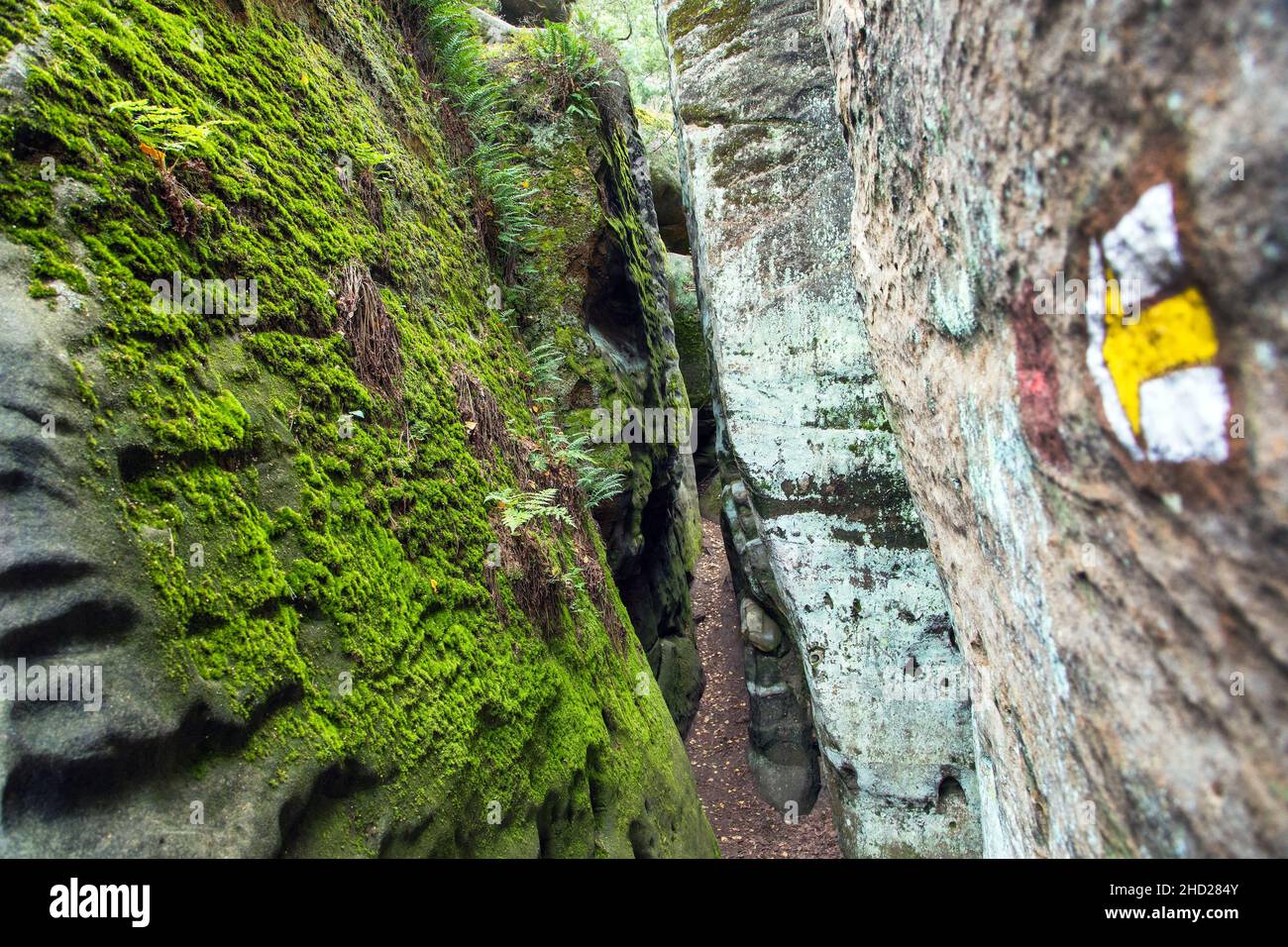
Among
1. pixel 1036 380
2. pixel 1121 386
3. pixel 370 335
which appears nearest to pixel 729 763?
pixel 370 335

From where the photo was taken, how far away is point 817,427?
6648mm

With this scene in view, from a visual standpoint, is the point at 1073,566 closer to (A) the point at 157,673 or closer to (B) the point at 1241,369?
(B) the point at 1241,369

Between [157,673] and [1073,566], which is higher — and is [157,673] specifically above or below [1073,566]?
below

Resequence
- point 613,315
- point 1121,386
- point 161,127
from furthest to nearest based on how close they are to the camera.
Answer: point 613,315 < point 161,127 < point 1121,386

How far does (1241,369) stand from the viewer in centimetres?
104

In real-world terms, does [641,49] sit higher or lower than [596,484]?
higher

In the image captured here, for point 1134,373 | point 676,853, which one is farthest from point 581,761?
point 1134,373

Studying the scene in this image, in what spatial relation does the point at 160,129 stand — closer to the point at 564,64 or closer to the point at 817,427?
Result: the point at 564,64

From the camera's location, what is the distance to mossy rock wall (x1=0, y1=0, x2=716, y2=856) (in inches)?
66.1

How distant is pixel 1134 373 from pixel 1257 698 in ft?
1.96

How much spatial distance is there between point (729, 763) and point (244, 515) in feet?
25.3

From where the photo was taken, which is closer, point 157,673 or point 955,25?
point 157,673

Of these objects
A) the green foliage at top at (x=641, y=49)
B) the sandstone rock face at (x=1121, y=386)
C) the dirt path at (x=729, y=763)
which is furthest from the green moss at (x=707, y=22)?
the green foliage at top at (x=641, y=49)

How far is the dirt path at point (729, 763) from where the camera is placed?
24.2 feet
